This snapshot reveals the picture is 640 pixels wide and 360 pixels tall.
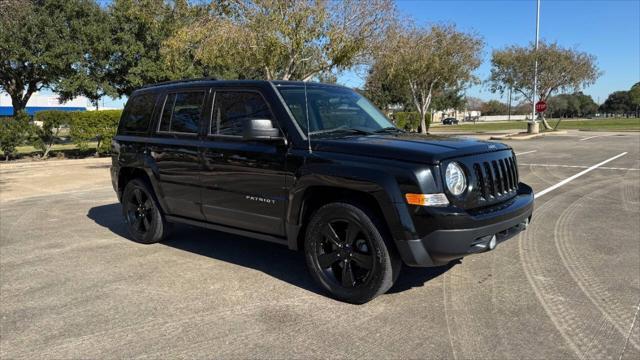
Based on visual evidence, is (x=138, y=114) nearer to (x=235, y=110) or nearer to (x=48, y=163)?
(x=235, y=110)

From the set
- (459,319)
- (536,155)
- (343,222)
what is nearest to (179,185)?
(343,222)

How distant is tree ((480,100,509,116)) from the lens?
155 meters

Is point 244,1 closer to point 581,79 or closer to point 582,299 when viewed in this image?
point 582,299

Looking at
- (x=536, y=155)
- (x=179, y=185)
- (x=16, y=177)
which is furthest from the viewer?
(x=536, y=155)

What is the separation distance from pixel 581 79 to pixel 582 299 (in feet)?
136

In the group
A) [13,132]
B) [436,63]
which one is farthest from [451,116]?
[13,132]

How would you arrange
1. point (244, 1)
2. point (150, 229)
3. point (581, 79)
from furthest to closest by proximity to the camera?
point (581, 79) → point (244, 1) → point (150, 229)

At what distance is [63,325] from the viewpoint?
12.9ft

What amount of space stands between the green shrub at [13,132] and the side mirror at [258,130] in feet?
53.0

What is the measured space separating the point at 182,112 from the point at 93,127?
14855 millimetres

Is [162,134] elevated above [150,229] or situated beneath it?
elevated above

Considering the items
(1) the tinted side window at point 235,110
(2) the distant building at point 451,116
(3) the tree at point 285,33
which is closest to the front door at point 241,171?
(1) the tinted side window at point 235,110

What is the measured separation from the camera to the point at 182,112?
564 centimetres

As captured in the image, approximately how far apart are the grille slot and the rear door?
9.10ft
